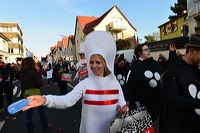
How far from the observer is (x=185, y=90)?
8.97ft

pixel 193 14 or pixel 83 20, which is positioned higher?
pixel 83 20

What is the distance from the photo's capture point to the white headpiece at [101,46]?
2.89 m

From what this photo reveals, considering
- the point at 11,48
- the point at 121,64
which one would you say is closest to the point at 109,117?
the point at 121,64

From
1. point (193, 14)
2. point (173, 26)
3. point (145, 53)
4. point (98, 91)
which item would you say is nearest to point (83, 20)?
point (173, 26)

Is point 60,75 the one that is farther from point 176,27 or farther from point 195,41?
point 176,27

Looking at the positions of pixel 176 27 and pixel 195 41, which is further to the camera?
pixel 176 27

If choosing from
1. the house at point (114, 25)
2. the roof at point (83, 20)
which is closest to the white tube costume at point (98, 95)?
the house at point (114, 25)

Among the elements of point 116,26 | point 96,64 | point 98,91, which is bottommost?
point 98,91

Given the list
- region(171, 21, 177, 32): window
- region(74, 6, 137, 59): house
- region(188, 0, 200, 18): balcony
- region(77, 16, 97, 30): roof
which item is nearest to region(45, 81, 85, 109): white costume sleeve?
region(188, 0, 200, 18): balcony

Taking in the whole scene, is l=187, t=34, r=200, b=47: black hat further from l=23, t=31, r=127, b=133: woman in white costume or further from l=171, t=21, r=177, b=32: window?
l=171, t=21, r=177, b=32: window

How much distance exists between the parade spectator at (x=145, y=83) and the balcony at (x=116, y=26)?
5127cm

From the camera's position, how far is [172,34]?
38.6 meters

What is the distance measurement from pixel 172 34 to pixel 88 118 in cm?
3760

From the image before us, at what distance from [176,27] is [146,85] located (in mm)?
34307
